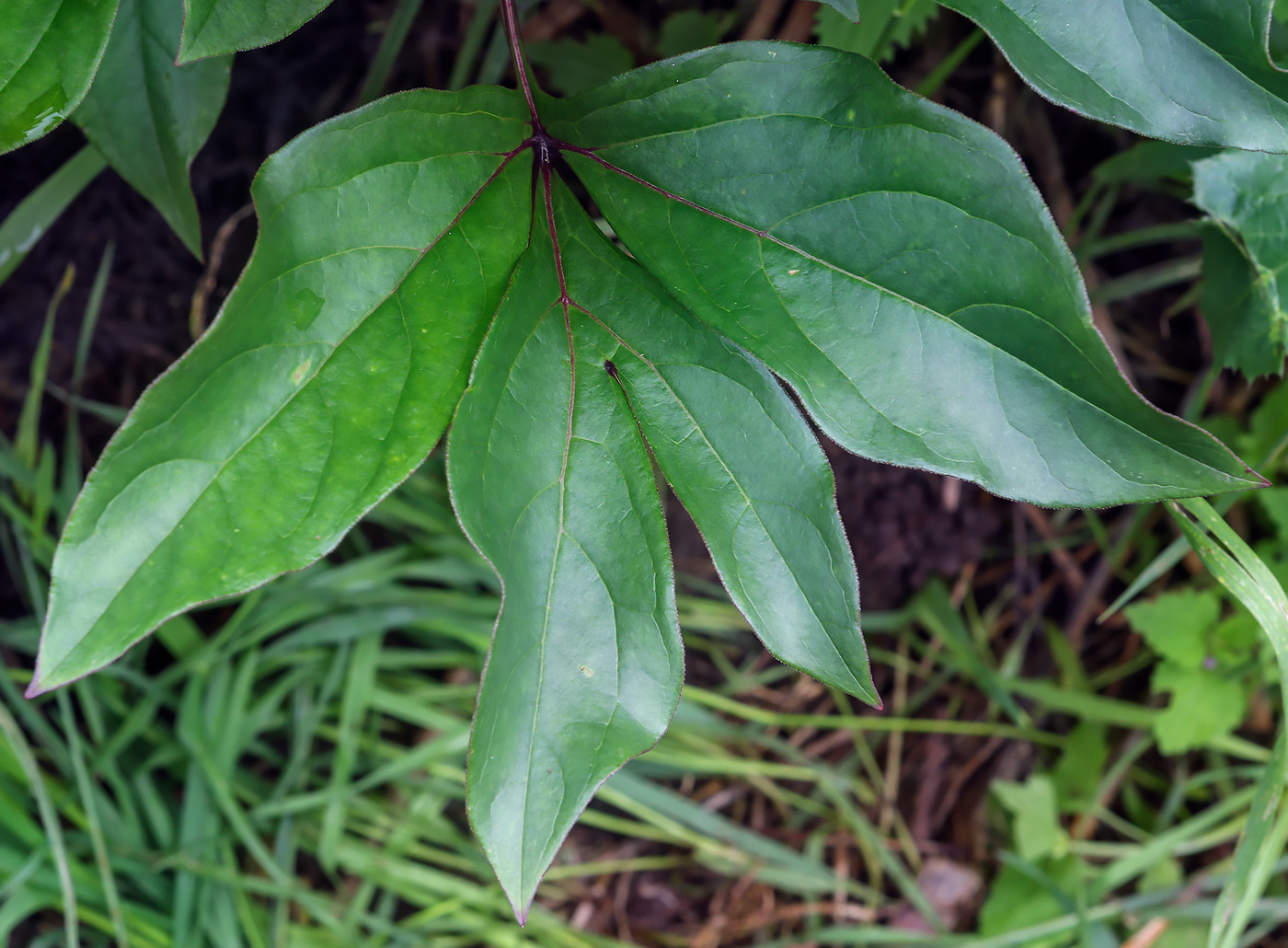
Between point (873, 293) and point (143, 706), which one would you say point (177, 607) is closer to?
point (873, 293)

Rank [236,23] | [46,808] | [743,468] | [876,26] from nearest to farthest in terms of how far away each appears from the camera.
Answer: [236,23] → [743,468] → [876,26] → [46,808]

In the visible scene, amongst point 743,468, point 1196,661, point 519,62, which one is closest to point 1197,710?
point 1196,661

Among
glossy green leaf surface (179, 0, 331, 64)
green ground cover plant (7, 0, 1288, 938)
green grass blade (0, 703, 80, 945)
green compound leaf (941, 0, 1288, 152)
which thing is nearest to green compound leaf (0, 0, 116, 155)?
green ground cover plant (7, 0, 1288, 938)

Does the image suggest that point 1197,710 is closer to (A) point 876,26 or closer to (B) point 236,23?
(A) point 876,26

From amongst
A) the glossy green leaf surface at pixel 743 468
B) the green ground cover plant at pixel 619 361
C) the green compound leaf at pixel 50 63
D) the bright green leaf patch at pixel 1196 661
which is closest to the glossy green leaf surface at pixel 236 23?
the green ground cover plant at pixel 619 361

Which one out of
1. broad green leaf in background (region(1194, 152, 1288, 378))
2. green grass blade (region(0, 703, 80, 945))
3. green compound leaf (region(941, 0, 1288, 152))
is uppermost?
green compound leaf (region(941, 0, 1288, 152))

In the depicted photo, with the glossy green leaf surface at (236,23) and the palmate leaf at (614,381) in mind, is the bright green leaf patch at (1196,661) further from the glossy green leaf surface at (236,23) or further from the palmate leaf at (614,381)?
the glossy green leaf surface at (236,23)

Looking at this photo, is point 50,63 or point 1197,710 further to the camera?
point 1197,710

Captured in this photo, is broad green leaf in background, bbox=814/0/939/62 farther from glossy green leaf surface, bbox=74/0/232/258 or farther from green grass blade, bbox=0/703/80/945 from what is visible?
green grass blade, bbox=0/703/80/945
